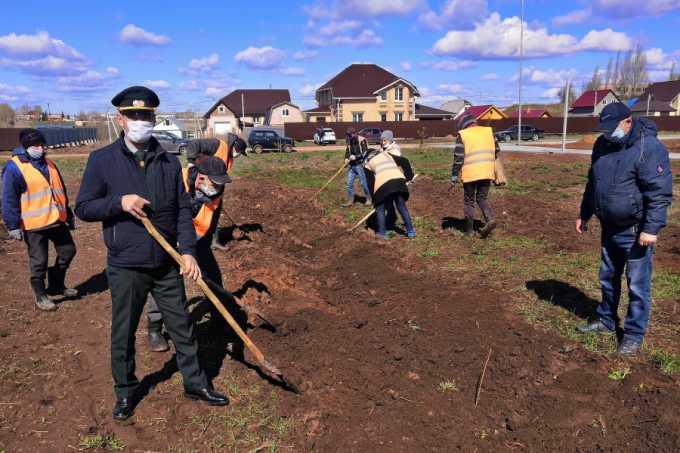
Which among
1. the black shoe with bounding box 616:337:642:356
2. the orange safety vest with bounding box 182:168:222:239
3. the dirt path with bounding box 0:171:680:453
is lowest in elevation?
the dirt path with bounding box 0:171:680:453

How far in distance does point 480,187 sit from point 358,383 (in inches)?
178

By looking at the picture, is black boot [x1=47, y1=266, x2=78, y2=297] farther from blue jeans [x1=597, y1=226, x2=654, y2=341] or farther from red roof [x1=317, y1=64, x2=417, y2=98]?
red roof [x1=317, y1=64, x2=417, y2=98]

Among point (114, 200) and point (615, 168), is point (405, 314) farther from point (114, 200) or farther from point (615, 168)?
point (114, 200)

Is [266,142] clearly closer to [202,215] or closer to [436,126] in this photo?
[436,126]

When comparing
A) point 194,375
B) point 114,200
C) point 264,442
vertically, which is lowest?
point 264,442

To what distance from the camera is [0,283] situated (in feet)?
21.4

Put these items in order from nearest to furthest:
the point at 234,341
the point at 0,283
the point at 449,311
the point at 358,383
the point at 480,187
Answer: the point at 358,383 < the point at 234,341 < the point at 449,311 < the point at 0,283 < the point at 480,187

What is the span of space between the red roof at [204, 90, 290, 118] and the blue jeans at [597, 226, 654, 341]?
59.8 m

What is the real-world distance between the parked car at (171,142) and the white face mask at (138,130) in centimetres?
2646

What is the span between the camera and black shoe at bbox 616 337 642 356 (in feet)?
13.5

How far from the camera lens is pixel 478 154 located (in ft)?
24.5

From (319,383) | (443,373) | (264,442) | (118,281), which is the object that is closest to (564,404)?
(443,373)

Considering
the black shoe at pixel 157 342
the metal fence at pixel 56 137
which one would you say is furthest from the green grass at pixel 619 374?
the metal fence at pixel 56 137

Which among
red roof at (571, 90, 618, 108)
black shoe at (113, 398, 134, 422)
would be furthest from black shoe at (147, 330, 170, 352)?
red roof at (571, 90, 618, 108)
